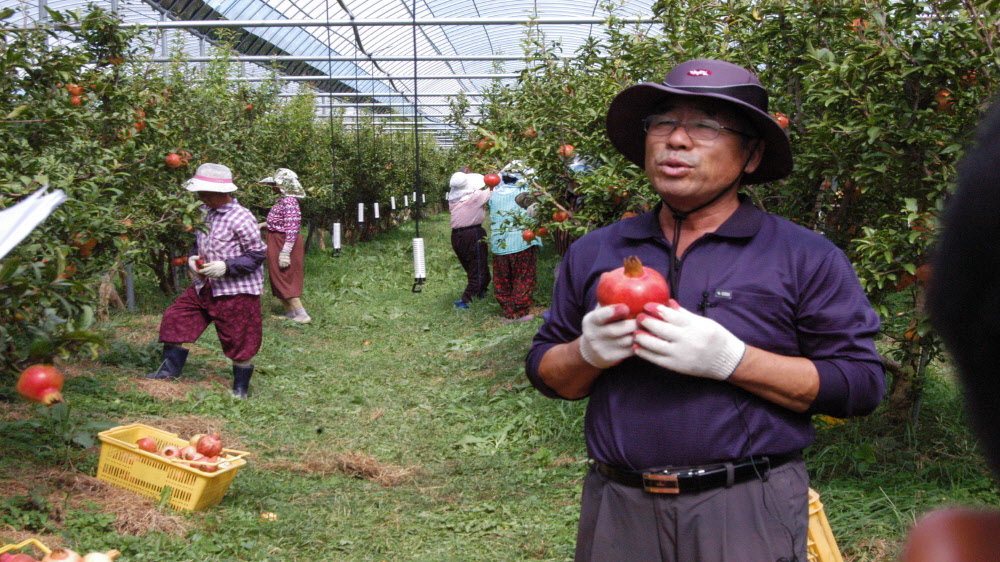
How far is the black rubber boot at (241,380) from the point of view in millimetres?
6594

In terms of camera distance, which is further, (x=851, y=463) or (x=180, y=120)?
(x=180, y=120)

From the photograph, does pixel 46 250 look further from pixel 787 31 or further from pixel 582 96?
pixel 582 96

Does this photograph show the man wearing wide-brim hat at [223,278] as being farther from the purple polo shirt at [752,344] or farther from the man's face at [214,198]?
the purple polo shirt at [752,344]

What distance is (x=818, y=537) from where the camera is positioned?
9.64 ft

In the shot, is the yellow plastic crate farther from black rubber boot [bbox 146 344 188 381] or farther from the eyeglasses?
the eyeglasses

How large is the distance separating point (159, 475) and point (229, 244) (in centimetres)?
234

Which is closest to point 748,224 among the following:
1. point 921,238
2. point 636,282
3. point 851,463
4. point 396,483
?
point 636,282

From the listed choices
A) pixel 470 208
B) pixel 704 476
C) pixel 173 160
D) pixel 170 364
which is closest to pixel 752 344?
pixel 704 476

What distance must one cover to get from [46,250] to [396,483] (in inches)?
90.7

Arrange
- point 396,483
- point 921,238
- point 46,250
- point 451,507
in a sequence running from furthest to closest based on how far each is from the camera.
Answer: point 396,483 < point 451,507 < point 46,250 < point 921,238

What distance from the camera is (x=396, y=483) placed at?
5164 mm

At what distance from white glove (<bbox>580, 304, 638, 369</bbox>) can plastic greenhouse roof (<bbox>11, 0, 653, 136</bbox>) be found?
886cm

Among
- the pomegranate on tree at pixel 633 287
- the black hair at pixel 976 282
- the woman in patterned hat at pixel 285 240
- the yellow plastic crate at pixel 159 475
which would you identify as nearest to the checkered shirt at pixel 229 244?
the yellow plastic crate at pixel 159 475

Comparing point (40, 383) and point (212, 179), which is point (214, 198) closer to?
point (212, 179)
